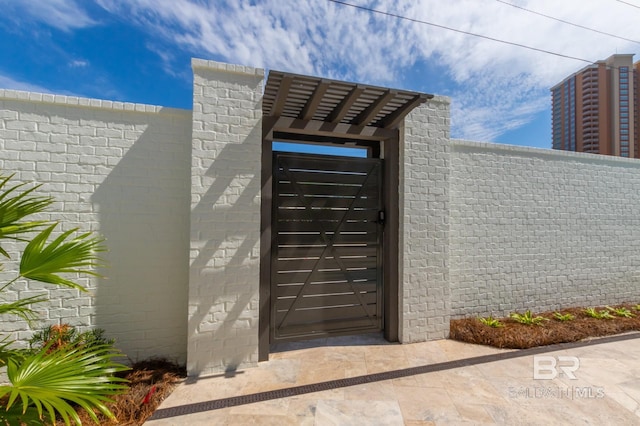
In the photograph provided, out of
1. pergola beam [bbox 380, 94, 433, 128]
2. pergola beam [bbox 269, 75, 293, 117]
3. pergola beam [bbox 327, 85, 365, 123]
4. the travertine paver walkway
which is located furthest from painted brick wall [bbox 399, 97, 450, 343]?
pergola beam [bbox 269, 75, 293, 117]

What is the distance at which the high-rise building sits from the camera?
16.6 metres

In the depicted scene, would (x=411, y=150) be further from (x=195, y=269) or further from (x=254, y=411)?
(x=254, y=411)

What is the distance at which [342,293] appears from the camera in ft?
11.8

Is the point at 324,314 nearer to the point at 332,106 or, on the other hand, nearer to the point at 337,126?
the point at 337,126

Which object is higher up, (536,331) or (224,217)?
(224,217)

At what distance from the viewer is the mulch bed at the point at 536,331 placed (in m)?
3.53

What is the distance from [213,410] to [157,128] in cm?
279

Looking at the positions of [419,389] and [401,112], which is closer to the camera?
[419,389]

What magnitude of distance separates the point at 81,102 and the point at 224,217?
1.84m

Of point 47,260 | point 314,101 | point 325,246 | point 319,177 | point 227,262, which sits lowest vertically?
point 227,262

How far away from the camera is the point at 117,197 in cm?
290

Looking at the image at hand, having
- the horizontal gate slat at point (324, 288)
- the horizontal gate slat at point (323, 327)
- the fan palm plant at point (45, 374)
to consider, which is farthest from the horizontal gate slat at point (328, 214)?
the fan palm plant at point (45, 374)

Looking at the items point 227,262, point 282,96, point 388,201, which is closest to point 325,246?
point 388,201

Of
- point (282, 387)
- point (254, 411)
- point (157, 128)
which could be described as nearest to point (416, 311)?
point (282, 387)
